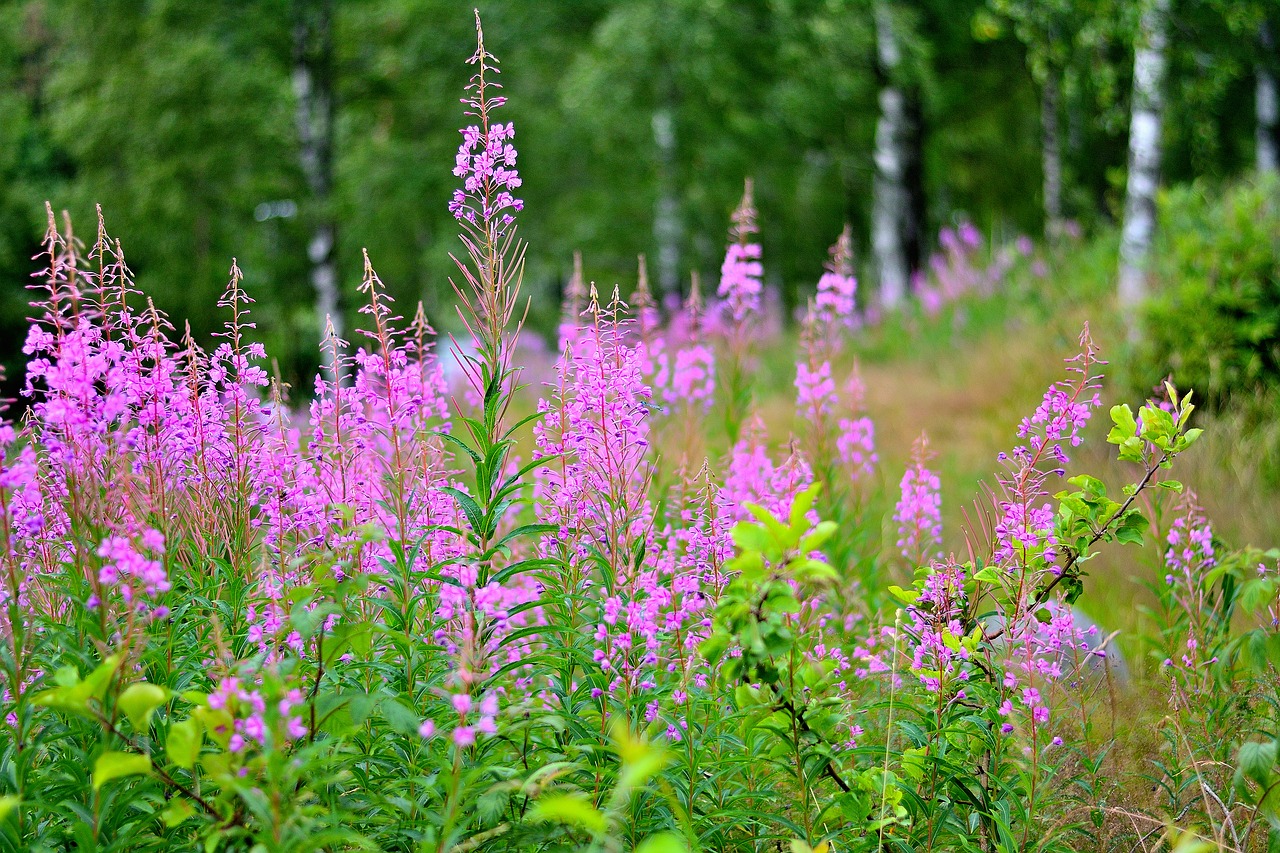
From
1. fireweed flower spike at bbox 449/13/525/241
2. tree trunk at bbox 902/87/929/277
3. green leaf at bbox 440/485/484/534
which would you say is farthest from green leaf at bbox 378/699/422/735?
tree trunk at bbox 902/87/929/277

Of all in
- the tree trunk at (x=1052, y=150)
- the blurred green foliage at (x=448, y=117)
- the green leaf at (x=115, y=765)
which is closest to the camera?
the green leaf at (x=115, y=765)

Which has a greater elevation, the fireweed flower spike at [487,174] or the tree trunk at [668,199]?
the tree trunk at [668,199]

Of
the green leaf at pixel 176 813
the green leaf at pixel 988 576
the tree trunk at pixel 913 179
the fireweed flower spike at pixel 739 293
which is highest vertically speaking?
the tree trunk at pixel 913 179

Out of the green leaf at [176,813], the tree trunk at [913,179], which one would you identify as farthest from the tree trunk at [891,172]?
the green leaf at [176,813]

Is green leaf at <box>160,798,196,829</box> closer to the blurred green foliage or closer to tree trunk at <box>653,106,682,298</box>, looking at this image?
the blurred green foliage

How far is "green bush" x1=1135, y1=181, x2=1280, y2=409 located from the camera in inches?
266

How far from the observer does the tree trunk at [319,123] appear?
45.0ft

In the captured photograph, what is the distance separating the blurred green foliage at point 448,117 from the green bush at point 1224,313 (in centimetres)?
377

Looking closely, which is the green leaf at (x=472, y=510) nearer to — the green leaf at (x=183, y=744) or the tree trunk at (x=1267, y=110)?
the green leaf at (x=183, y=744)

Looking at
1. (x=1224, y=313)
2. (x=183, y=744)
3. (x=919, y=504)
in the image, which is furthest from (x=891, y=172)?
(x=183, y=744)

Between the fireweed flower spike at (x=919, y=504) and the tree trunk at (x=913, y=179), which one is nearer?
the fireweed flower spike at (x=919, y=504)

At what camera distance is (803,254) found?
26625 mm

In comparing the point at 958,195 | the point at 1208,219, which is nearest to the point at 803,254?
the point at 958,195

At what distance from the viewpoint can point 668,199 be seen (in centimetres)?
1648
